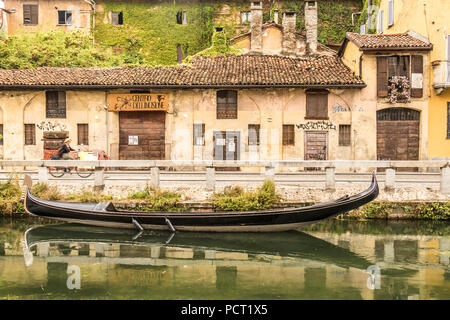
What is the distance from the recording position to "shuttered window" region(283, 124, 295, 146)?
75.2ft

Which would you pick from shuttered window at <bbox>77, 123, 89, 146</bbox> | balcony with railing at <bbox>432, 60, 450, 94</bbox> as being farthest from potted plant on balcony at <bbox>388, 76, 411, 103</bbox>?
shuttered window at <bbox>77, 123, 89, 146</bbox>

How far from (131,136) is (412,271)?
15883 millimetres

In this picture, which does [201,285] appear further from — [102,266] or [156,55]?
[156,55]

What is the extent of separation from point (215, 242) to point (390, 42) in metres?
14.5

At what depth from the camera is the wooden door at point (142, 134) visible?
2322 centimetres

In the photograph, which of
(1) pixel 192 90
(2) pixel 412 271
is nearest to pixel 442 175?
(2) pixel 412 271

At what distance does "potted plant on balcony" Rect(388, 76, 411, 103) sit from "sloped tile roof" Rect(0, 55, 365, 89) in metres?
1.45

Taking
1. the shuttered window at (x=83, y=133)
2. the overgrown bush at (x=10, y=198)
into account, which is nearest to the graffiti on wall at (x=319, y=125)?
the shuttered window at (x=83, y=133)

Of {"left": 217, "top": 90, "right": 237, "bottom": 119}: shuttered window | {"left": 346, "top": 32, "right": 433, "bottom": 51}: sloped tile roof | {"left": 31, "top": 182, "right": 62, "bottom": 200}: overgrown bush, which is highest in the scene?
{"left": 346, "top": 32, "right": 433, "bottom": 51}: sloped tile roof

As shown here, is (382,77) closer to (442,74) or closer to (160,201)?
(442,74)

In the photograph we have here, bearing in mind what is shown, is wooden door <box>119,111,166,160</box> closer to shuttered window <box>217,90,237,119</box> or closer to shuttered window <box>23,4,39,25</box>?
shuttered window <box>217,90,237,119</box>

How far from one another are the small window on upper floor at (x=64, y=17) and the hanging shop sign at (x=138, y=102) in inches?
602

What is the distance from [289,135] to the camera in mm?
22922

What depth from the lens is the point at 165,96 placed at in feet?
75.1
